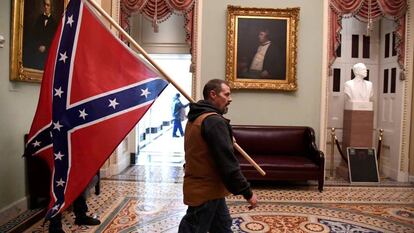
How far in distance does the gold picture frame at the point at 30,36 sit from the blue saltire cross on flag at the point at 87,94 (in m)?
1.59

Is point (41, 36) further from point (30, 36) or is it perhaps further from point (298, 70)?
point (298, 70)

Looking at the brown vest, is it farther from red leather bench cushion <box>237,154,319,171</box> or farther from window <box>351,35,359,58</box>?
window <box>351,35,359,58</box>

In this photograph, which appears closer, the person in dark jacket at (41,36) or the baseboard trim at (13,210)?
the baseboard trim at (13,210)

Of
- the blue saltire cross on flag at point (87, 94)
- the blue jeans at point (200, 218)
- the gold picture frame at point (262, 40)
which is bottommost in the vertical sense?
the blue jeans at point (200, 218)

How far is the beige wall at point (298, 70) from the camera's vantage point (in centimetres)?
635

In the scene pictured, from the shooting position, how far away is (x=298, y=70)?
6.39 meters

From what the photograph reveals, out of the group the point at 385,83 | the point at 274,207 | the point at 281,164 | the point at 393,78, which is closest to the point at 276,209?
the point at 274,207

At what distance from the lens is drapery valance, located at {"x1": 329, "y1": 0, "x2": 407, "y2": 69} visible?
625cm

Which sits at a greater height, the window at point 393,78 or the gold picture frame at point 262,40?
the gold picture frame at point 262,40

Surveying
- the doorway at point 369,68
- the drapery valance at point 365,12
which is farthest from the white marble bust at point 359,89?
the doorway at point 369,68

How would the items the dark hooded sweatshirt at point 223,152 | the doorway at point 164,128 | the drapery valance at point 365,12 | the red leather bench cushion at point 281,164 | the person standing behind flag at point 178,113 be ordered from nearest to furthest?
the dark hooded sweatshirt at point 223,152 < the red leather bench cushion at point 281,164 < the drapery valance at point 365,12 < the doorway at point 164,128 < the person standing behind flag at point 178,113

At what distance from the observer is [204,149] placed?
7.75 ft

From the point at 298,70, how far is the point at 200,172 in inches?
176

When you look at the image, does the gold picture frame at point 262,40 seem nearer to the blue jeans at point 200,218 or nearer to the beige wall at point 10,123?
the beige wall at point 10,123
